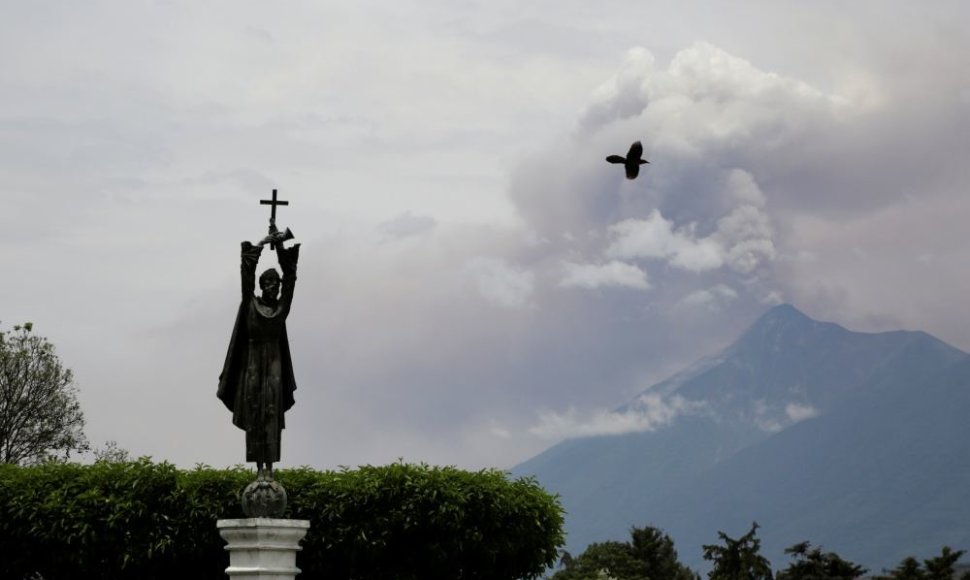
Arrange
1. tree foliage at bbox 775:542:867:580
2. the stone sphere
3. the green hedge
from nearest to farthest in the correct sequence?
the stone sphere, the green hedge, tree foliage at bbox 775:542:867:580

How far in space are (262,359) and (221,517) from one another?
12069 mm

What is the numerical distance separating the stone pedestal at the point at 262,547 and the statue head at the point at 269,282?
344 centimetres

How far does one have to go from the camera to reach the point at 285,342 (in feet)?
76.7

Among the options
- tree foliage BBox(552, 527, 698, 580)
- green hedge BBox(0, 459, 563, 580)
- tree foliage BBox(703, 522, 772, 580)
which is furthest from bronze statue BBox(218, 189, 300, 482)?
tree foliage BBox(703, 522, 772, 580)

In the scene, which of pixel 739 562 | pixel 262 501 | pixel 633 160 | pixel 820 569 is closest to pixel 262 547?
pixel 262 501

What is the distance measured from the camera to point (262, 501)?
22.3 m

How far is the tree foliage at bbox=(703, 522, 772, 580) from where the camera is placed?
204 ft

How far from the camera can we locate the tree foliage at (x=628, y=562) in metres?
61.9

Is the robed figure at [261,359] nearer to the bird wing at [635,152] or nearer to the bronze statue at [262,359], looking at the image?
the bronze statue at [262,359]

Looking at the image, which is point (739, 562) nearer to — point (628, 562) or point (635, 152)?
point (628, 562)

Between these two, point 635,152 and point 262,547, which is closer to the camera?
point 262,547

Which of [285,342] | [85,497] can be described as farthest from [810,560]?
[285,342]

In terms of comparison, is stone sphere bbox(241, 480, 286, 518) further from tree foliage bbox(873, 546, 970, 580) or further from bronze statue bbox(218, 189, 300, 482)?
tree foliage bbox(873, 546, 970, 580)

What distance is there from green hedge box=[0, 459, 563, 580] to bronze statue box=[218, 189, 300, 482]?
1158cm
